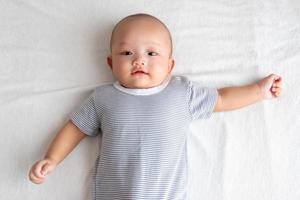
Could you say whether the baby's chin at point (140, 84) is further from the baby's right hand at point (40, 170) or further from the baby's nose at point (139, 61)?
the baby's right hand at point (40, 170)

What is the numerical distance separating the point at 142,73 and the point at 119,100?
0.10m

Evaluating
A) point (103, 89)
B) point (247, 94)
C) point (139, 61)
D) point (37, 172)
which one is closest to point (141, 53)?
point (139, 61)

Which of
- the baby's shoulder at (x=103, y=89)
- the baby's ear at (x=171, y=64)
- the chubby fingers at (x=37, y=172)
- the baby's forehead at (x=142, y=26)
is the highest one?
the baby's forehead at (x=142, y=26)

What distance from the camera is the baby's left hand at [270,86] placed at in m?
1.18

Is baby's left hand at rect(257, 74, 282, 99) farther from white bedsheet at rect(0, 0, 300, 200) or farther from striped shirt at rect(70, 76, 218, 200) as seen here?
striped shirt at rect(70, 76, 218, 200)

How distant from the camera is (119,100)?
1.16 meters

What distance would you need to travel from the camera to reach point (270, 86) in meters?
1.19

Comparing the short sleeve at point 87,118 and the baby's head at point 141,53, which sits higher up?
the baby's head at point 141,53

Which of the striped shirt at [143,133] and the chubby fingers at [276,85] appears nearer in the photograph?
the striped shirt at [143,133]

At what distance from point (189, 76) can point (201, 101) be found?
101 millimetres

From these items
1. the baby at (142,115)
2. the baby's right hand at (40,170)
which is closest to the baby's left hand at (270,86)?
the baby at (142,115)

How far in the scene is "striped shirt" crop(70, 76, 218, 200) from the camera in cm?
109

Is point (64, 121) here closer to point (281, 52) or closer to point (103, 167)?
point (103, 167)

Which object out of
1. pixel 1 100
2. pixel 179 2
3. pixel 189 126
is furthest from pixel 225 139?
pixel 1 100
